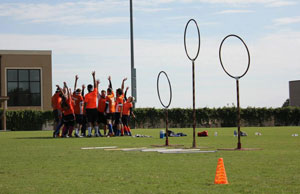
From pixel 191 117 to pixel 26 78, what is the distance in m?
23.7

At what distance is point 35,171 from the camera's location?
42.4ft

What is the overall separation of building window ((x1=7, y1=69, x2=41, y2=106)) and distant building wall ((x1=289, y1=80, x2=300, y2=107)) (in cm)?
4569

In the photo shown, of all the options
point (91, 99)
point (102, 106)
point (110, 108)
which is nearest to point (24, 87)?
point (102, 106)

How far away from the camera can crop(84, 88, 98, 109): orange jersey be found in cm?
3107

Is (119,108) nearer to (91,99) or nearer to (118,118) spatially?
(118,118)

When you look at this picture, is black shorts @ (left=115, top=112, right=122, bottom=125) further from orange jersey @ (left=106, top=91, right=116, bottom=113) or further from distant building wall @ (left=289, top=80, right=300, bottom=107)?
distant building wall @ (left=289, top=80, right=300, bottom=107)

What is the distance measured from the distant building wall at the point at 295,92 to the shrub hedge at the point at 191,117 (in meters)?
39.0

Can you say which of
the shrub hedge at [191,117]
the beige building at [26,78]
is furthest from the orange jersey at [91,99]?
the beige building at [26,78]

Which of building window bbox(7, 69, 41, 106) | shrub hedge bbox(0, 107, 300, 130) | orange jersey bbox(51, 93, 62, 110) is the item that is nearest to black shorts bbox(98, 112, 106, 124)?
orange jersey bbox(51, 93, 62, 110)

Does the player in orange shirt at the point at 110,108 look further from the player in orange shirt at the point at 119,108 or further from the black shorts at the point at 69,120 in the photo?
the black shorts at the point at 69,120

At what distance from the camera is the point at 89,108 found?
31.1 meters

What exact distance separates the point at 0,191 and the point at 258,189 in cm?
412

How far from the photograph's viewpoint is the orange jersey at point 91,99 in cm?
3107

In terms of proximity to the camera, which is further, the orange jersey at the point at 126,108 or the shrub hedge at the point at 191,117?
the shrub hedge at the point at 191,117
